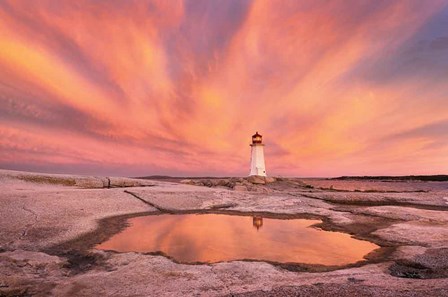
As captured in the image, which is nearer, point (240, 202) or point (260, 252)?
point (260, 252)

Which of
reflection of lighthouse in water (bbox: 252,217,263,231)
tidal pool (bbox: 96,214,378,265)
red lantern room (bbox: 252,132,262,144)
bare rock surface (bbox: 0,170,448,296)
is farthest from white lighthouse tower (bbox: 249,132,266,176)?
tidal pool (bbox: 96,214,378,265)

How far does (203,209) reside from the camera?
A: 18.8 meters

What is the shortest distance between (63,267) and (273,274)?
17.4ft

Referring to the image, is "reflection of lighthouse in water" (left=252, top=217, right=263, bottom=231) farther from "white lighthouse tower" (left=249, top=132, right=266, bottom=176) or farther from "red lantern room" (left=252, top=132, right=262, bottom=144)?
"red lantern room" (left=252, top=132, right=262, bottom=144)

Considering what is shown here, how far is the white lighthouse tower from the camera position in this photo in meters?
55.3

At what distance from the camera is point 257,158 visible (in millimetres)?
55656

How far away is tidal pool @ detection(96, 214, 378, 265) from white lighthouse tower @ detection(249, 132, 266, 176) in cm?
4023

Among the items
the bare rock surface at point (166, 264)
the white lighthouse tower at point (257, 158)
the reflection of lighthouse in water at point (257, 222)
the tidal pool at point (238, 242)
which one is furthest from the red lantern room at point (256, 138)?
the tidal pool at point (238, 242)

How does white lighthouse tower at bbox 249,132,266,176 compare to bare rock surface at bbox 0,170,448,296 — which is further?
white lighthouse tower at bbox 249,132,266,176

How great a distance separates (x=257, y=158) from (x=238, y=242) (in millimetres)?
45272

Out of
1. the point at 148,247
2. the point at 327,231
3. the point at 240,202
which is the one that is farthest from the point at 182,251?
the point at 240,202

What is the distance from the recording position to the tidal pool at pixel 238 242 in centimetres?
899

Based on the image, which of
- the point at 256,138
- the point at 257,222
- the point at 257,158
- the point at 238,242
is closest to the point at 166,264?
the point at 238,242

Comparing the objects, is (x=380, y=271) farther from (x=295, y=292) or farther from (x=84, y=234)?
(x=84, y=234)
